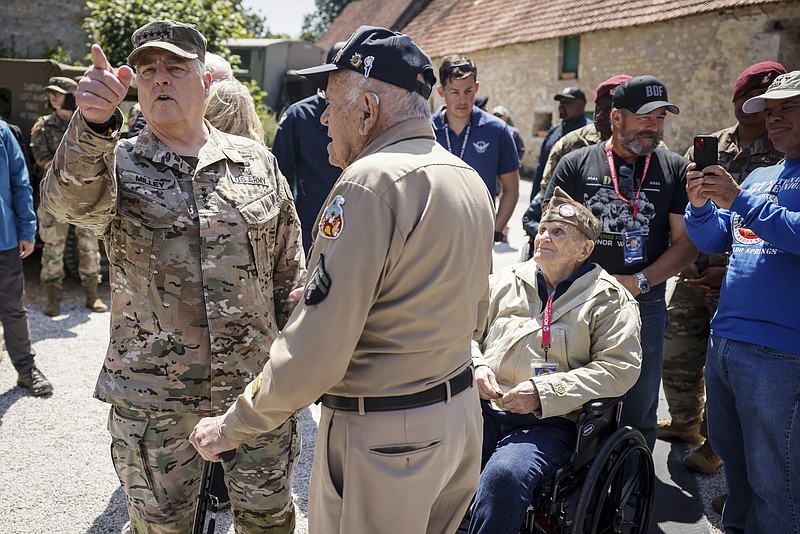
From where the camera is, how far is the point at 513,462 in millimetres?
2803

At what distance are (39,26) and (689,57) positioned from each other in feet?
43.0

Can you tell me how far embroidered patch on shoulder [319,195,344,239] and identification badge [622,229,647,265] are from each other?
2244mm

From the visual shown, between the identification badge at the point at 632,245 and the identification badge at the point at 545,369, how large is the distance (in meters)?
0.82

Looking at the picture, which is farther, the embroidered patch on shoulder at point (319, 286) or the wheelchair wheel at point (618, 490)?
the wheelchair wheel at point (618, 490)

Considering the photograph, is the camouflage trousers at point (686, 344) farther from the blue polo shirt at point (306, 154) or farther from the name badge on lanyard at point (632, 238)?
the blue polo shirt at point (306, 154)

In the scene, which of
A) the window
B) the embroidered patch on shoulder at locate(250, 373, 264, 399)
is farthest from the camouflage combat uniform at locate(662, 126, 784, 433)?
the window

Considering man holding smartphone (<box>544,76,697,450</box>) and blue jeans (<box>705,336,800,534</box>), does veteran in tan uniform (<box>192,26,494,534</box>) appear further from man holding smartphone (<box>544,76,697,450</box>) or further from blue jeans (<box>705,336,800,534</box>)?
man holding smartphone (<box>544,76,697,450</box>)

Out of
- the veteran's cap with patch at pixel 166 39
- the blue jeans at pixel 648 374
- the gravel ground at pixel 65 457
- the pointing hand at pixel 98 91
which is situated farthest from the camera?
the blue jeans at pixel 648 374

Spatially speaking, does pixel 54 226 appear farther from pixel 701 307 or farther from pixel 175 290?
pixel 701 307

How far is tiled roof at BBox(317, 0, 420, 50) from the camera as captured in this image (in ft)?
96.2

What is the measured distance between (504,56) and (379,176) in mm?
21005

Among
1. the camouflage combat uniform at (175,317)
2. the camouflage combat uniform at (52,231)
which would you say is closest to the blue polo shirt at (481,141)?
the camouflage combat uniform at (175,317)

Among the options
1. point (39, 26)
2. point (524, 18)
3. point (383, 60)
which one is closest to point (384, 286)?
point (383, 60)

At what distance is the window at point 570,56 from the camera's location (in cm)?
1892
